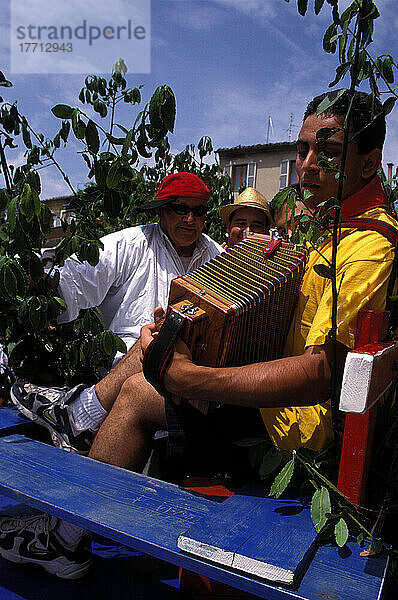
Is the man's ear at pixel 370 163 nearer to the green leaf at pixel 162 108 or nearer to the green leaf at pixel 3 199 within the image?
the green leaf at pixel 162 108

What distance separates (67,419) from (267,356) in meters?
1.01

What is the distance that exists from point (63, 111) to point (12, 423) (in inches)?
53.8

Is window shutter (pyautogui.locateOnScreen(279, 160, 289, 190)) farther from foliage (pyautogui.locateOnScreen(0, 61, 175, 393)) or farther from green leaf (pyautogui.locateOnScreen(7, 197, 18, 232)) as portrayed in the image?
green leaf (pyautogui.locateOnScreen(7, 197, 18, 232))

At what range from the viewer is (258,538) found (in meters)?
1.33

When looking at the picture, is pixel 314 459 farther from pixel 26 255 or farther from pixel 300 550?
pixel 26 255

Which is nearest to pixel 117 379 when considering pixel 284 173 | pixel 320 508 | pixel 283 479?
pixel 283 479

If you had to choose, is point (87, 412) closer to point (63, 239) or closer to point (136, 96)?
point (63, 239)

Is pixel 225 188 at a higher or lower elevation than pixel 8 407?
higher

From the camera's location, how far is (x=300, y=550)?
1268 millimetres

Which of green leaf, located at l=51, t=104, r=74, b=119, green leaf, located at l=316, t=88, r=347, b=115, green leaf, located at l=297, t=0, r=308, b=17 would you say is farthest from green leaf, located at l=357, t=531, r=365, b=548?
green leaf, located at l=51, t=104, r=74, b=119

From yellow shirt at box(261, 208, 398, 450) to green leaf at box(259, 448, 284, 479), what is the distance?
7 centimetres

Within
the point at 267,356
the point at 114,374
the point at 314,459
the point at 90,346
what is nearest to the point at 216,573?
the point at 314,459

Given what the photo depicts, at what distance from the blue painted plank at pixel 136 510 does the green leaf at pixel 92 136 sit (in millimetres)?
1210

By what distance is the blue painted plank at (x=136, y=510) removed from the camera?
3.92 ft
